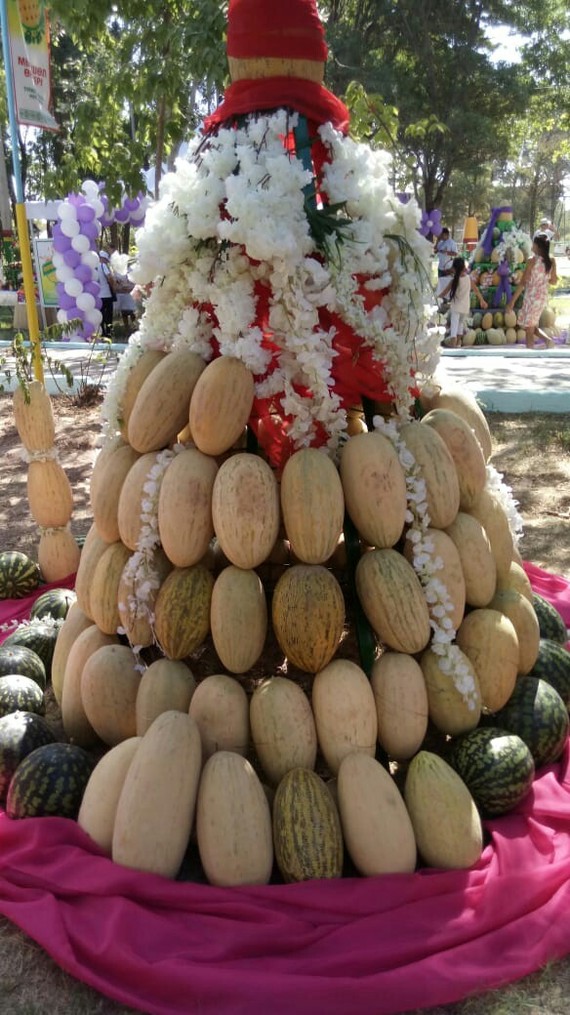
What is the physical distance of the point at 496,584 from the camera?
2.83 meters

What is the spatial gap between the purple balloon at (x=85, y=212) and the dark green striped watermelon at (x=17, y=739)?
465 inches

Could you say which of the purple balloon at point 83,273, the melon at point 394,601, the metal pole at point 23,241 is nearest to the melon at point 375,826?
the melon at point 394,601

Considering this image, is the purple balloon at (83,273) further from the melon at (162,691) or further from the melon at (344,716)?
the melon at (344,716)

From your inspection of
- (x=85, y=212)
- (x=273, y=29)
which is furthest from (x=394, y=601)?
Answer: (x=85, y=212)

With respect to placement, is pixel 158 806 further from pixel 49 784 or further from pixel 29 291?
pixel 29 291

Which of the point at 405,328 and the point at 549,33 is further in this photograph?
the point at 549,33

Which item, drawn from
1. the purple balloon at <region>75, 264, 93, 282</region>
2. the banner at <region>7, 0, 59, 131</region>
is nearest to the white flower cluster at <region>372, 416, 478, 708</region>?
the banner at <region>7, 0, 59, 131</region>

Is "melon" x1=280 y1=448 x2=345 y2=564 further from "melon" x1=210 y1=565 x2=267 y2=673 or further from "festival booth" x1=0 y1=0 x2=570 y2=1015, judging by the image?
"melon" x1=210 y1=565 x2=267 y2=673

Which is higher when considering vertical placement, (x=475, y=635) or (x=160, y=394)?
(x=160, y=394)

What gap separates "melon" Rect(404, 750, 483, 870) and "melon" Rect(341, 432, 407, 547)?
0.74m

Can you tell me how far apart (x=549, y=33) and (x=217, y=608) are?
85.7 ft

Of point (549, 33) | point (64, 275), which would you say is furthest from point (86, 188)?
point (549, 33)

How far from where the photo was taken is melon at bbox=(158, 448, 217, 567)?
7.95 feet

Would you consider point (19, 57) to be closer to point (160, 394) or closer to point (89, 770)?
point (160, 394)
